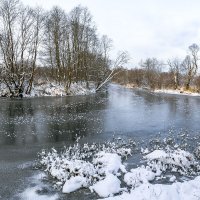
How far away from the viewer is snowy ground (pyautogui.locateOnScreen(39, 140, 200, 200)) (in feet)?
21.4

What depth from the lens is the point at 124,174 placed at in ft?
26.8

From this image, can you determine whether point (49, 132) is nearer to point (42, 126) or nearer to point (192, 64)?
point (42, 126)

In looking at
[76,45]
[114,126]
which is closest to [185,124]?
[114,126]

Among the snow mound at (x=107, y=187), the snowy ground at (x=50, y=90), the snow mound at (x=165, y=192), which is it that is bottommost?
the snow mound at (x=107, y=187)

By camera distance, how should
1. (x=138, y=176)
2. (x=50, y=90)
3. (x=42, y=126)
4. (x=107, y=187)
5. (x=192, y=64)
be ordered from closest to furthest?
(x=107, y=187), (x=138, y=176), (x=42, y=126), (x=50, y=90), (x=192, y=64)

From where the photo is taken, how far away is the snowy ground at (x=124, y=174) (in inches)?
257

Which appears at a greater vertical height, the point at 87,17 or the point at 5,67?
the point at 87,17

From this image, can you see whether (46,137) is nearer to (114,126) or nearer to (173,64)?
(114,126)

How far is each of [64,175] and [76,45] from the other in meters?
40.0

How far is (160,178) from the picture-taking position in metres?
7.89

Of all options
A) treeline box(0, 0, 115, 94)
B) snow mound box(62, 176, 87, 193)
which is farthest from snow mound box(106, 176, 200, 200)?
treeline box(0, 0, 115, 94)

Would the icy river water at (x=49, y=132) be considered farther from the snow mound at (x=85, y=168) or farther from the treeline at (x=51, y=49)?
the treeline at (x=51, y=49)

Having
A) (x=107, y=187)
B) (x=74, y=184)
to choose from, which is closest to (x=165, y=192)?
(x=107, y=187)

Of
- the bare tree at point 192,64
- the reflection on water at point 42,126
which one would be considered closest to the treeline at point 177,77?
the bare tree at point 192,64
